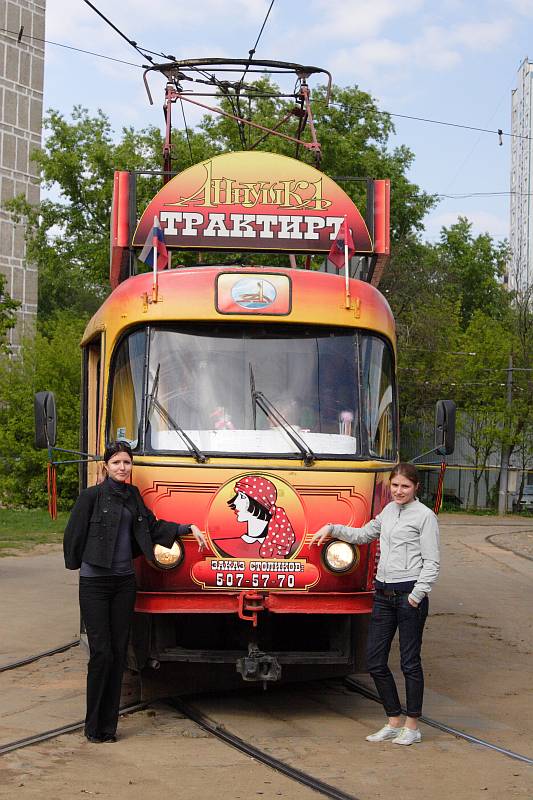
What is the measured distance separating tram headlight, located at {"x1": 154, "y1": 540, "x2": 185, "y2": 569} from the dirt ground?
107cm

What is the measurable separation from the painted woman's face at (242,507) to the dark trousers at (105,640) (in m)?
0.79

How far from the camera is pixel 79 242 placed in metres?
45.3

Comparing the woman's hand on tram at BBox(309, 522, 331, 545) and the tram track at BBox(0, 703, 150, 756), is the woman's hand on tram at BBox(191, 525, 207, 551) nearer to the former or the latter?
the woman's hand on tram at BBox(309, 522, 331, 545)

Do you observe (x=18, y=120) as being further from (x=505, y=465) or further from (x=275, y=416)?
(x=275, y=416)

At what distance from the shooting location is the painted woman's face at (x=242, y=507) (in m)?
7.94

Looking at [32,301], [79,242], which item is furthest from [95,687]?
[32,301]

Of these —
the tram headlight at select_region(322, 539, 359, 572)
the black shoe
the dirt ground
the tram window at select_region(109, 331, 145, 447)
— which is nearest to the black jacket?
the tram window at select_region(109, 331, 145, 447)

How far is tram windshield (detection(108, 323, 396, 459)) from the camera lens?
8328 mm

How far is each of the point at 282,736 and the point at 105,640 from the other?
4.22 ft

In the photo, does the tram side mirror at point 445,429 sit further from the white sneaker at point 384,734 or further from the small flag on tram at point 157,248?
the small flag on tram at point 157,248

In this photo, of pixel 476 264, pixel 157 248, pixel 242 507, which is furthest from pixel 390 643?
pixel 476 264

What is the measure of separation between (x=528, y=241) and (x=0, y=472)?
68732 millimetres

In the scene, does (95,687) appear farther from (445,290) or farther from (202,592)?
(445,290)

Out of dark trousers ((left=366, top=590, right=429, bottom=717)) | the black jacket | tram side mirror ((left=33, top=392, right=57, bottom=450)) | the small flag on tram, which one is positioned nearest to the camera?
the black jacket
